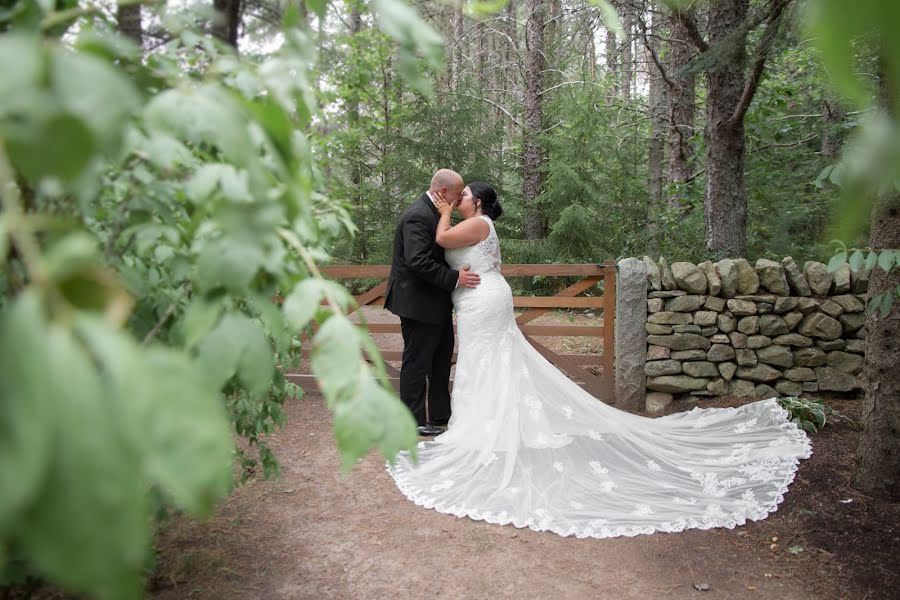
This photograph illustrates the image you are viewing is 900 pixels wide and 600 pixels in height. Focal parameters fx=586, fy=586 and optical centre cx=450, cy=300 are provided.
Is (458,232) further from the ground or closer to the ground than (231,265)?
further from the ground

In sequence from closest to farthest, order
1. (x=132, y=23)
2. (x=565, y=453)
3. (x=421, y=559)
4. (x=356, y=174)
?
(x=132, y=23) → (x=421, y=559) → (x=565, y=453) → (x=356, y=174)

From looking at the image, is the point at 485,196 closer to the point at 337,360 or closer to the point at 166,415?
the point at 337,360

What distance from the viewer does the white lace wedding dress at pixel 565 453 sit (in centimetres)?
330

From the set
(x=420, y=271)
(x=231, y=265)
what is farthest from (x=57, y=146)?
(x=420, y=271)

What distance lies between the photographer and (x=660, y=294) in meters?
5.04

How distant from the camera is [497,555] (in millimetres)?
2922

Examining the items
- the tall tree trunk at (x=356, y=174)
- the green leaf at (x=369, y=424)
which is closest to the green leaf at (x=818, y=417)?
the green leaf at (x=369, y=424)

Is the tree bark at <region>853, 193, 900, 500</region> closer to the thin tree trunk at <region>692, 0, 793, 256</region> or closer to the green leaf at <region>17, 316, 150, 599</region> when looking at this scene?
the thin tree trunk at <region>692, 0, 793, 256</region>

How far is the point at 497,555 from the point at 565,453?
44.1 inches

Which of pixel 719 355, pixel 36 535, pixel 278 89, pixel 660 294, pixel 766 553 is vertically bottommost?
pixel 766 553

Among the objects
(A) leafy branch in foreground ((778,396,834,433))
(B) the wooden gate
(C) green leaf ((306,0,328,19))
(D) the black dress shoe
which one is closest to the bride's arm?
(B) the wooden gate

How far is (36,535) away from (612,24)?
2.72 ft

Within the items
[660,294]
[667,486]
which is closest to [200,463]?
[667,486]

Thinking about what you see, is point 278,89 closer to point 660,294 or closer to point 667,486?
point 667,486
